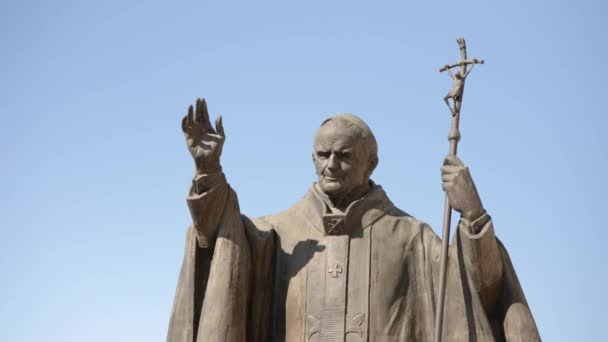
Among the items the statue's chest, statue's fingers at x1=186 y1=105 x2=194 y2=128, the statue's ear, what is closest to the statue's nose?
the statue's ear

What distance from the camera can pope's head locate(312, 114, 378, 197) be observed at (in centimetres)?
1575

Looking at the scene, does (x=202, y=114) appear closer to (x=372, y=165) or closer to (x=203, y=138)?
(x=203, y=138)

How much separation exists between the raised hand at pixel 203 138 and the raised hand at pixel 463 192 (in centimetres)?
257

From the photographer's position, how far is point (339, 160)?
1579cm

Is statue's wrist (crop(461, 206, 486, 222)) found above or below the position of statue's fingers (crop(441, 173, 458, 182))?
below

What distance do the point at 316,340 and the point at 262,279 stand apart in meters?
1.06

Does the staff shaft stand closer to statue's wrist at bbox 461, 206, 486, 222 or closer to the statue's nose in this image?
statue's wrist at bbox 461, 206, 486, 222

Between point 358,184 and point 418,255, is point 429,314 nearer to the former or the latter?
point 418,255

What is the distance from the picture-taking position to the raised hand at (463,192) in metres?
15.0

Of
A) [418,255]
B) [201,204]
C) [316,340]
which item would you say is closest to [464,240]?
[418,255]

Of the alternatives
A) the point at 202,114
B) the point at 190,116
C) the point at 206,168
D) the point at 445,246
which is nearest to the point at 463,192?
the point at 445,246

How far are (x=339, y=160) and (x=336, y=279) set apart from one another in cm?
139

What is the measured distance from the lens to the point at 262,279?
15844 mm

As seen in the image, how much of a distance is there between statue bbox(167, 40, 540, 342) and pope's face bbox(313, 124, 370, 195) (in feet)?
0.05
